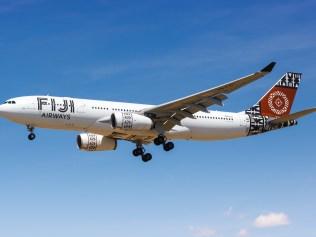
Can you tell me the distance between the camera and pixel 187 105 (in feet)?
175

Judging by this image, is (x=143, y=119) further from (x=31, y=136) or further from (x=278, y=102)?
(x=278, y=102)

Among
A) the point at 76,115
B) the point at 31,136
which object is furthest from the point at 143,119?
the point at 31,136

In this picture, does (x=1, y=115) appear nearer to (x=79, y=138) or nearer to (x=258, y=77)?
(x=79, y=138)

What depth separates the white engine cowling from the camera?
2315 inches

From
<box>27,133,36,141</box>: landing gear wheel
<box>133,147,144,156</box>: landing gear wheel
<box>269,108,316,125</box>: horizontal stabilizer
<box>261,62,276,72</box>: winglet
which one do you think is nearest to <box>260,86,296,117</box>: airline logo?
<box>269,108,316,125</box>: horizontal stabilizer

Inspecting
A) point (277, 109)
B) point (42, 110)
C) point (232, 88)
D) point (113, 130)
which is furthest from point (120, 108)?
point (277, 109)

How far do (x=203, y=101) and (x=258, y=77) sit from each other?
21.3 feet

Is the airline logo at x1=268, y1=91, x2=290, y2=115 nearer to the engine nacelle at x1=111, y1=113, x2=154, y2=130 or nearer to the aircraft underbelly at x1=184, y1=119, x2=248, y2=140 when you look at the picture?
the aircraft underbelly at x1=184, y1=119, x2=248, y2=140

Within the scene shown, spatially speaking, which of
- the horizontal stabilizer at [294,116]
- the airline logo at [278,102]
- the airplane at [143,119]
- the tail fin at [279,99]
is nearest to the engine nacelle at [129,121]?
the airplane at [143,119]

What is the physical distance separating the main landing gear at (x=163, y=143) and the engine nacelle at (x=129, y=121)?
2301 mm

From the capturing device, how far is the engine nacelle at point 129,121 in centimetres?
5241

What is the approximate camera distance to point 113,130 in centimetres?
5353

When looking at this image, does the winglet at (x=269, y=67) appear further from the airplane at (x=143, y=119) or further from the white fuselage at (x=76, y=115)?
the white fuselage at (x=76, y=115)

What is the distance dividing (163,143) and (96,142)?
20.7 feet
